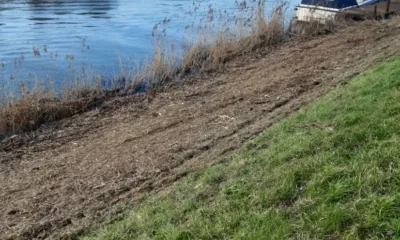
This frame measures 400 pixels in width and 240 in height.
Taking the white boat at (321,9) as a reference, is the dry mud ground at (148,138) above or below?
below

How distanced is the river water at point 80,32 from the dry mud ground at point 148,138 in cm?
275

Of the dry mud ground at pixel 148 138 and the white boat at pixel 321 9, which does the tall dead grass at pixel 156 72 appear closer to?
the dry mud ground at pixel 148 138

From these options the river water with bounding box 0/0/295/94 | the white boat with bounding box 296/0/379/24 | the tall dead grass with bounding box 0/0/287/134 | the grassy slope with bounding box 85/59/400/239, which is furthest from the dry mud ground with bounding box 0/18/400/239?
the white boat with bounding box 296/0/379/24

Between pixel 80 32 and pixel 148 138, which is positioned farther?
pixel 80 32

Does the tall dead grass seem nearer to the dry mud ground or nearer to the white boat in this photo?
the dry mud ground

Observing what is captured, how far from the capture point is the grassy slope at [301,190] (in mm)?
3703

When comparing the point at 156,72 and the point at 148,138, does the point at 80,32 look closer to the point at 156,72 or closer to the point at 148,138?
the point at 156,72

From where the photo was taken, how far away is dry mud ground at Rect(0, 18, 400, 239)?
5648 millimetres

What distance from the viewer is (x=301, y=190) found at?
423 cm

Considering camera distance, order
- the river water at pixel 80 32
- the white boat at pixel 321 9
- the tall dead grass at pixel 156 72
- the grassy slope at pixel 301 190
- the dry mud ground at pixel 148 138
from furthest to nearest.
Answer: the white boat at pixel 321 9, the river water at pixel 80 32, the tall dead grass at pixel 156 72, the dry mud ground at pixel 148 138, the grassy slope at pixel 301 190

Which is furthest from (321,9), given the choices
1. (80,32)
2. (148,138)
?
(148,138)

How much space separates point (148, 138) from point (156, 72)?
5015 millimetres

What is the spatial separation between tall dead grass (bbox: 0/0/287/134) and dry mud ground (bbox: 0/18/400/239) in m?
0.48

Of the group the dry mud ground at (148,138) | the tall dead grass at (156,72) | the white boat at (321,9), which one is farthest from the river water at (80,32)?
the white boat at (321,9)
